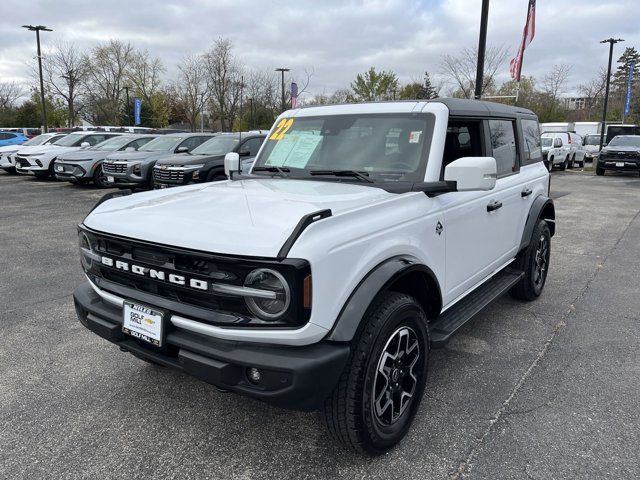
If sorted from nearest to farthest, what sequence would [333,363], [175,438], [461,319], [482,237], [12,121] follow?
1. [333,363]
2. [175,438]
3. [461,319]
4. [482,237]
5. [12,121]

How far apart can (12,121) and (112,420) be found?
206 feet

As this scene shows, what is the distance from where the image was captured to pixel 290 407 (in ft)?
6.93

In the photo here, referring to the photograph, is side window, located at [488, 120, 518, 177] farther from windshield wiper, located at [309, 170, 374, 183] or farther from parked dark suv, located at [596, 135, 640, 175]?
parked dark suv, located at [596, 135, 640, 175]

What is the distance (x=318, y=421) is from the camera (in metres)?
2.87

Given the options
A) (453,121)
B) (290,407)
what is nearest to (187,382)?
(290,407)

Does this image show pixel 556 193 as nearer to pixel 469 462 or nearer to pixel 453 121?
pixel 453 121

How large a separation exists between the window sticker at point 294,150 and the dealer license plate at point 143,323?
163 centimetres

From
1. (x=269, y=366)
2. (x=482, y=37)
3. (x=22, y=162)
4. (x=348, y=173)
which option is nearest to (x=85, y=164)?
(x=22, y=162)

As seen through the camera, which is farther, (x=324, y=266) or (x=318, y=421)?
(x=318, y=421)

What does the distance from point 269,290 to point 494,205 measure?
2.27 m

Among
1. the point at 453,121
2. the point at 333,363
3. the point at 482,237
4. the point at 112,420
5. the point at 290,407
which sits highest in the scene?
the point at 453,121

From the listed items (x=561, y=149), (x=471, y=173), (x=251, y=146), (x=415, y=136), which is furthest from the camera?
(x=561, y=149)

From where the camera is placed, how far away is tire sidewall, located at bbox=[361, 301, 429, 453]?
7.61 ft

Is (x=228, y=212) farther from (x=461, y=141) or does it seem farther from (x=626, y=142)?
(x=626, y=142)
